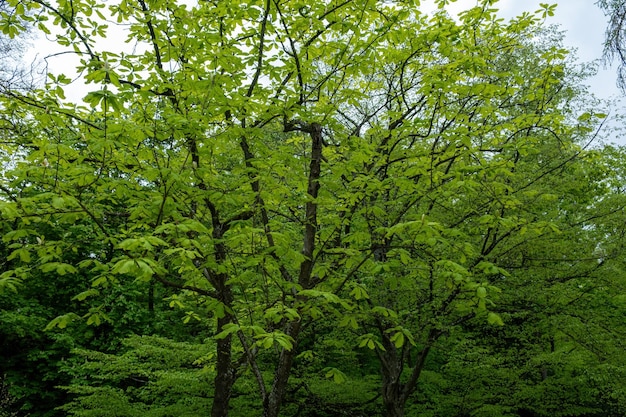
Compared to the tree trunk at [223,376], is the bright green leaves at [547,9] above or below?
above

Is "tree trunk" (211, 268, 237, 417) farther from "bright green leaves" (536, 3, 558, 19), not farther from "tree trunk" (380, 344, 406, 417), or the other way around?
"bright green leaves" (536, 3, 558, 19)

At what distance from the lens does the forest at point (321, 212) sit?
13.4 feet

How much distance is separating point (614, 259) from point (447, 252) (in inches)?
106

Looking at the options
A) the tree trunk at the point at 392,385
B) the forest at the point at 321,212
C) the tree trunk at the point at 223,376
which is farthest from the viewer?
the tree trunk at the point at 392,385

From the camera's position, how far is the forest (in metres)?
4.08

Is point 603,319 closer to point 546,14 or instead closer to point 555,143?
point 555,143

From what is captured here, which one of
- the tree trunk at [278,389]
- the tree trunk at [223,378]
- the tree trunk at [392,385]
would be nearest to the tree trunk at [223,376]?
the tree trunk at [223,378]

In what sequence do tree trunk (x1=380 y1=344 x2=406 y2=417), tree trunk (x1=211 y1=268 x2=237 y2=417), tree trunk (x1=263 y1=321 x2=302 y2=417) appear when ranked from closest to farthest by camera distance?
tree trunk (x1=263 y1=321 x2=302 y2=417)
tree trunk (x1=211 y1=268 x2=237 y2=417)
tree trunk (x1=380 y1=344 x2=406 y2=417)

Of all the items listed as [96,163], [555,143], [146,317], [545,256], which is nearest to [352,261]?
[96,163]

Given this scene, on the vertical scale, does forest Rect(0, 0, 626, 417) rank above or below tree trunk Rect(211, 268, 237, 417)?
above

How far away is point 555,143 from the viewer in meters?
9.26

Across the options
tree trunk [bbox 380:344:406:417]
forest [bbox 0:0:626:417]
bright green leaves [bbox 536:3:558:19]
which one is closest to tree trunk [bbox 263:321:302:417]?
forest [bbox 0:0:626:417]

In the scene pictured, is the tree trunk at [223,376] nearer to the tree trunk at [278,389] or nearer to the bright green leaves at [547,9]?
the tree trunk at [278,389]

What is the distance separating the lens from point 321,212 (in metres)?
6.57
